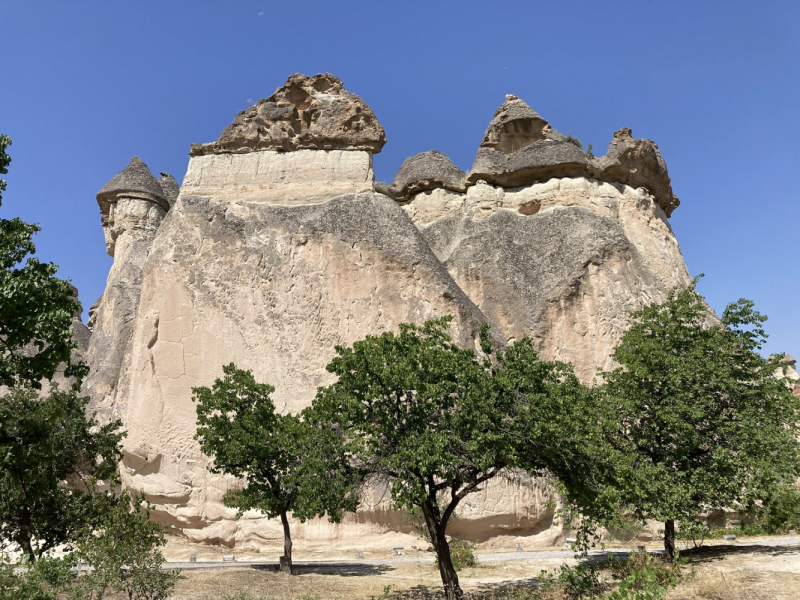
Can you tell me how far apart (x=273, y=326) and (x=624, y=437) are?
11749 millimetres

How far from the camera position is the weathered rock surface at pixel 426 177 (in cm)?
2814

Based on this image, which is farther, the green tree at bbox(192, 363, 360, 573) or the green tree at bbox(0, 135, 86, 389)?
the green tree at bbox(192, 363, 360, 573)

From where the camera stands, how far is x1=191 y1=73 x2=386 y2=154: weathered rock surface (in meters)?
24.0

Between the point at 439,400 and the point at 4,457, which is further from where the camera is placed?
the point at 439,400

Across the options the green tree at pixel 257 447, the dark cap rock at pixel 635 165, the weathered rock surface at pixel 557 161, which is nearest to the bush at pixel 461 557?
the green tree at pixel 257 447

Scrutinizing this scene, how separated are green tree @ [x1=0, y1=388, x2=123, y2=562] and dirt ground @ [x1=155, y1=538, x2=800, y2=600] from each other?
2.55m

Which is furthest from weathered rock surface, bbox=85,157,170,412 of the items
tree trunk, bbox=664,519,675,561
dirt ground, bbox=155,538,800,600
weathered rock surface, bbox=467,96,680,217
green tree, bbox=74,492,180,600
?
tree trunk, bbox=664,519,675,561

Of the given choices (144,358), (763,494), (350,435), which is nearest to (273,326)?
(144,358)

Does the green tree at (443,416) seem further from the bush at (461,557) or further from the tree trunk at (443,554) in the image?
the bush at (461,557)

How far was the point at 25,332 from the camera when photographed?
760cm

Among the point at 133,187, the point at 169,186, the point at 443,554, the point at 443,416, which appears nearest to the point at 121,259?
the point at 133,187

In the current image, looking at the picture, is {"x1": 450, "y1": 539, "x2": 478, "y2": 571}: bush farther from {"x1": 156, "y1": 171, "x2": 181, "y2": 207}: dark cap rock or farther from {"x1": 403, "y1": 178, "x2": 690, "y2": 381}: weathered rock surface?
{"x1": 156, "y1": 171, "x2": 181, "y2": 207}: dark cap rock

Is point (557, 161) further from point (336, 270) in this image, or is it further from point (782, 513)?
point (782, 513)

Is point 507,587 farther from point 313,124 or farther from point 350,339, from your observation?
point 313,124
